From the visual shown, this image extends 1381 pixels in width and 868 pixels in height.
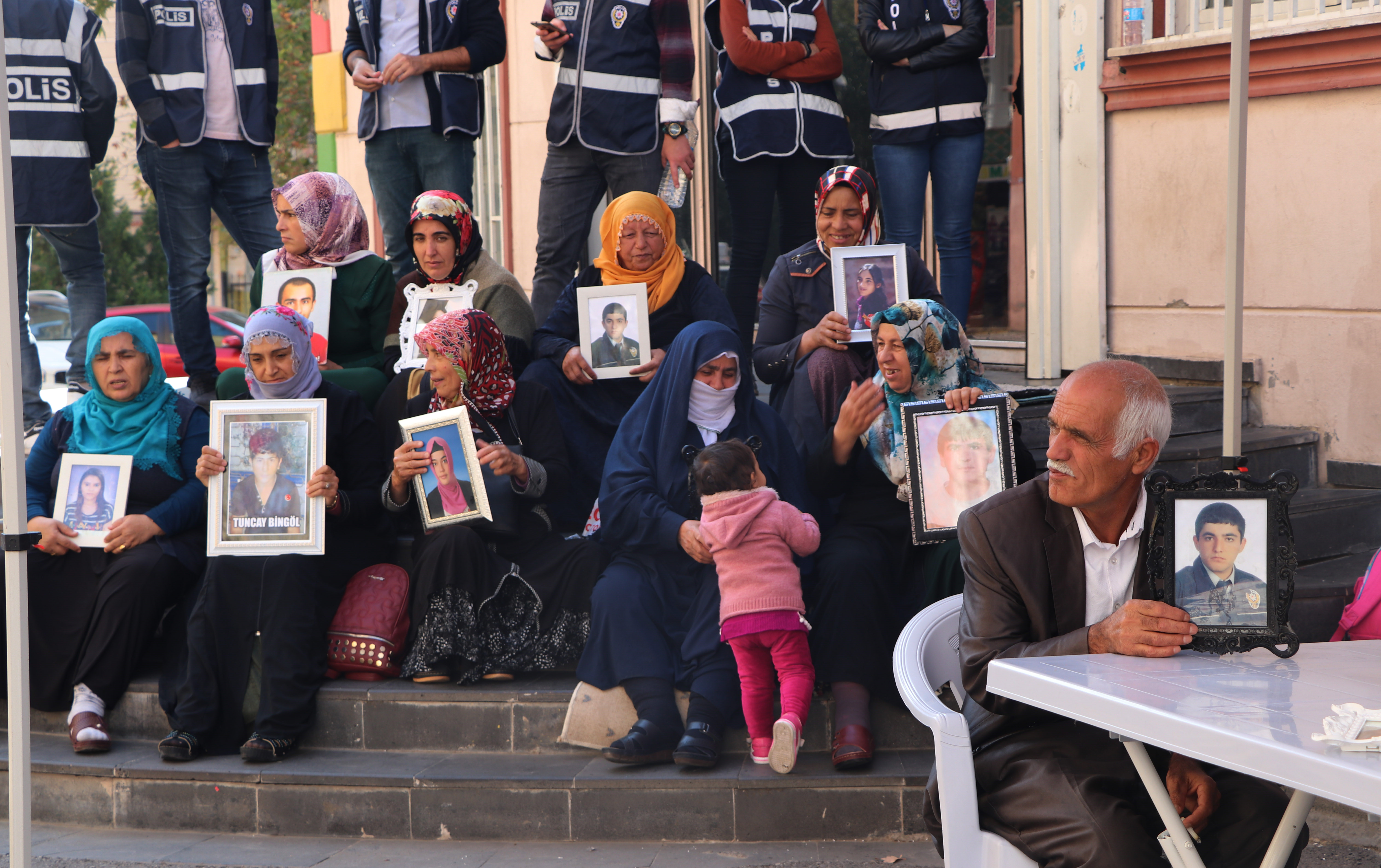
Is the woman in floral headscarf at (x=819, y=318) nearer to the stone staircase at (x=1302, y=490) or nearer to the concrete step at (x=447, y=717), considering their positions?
the stone staircase at (x=1302, y=490)

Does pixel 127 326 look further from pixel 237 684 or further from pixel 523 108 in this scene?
pixel 523 108

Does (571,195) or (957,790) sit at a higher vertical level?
(571,195)

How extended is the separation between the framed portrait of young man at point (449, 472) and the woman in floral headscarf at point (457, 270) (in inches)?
42.0

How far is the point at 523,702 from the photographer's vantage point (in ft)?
15.0

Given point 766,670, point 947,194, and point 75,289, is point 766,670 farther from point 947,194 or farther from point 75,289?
point 75,289

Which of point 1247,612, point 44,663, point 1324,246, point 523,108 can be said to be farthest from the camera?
point 523,108

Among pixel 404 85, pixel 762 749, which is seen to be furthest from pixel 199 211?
pixel 762 749

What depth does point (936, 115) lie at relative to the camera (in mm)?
6070

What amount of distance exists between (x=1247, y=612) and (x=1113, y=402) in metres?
0.54

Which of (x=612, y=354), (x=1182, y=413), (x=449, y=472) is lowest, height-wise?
(x=449, y=472)

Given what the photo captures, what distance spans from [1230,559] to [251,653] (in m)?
3.57

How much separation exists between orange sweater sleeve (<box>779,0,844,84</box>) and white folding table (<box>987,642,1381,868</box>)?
4.13 metres

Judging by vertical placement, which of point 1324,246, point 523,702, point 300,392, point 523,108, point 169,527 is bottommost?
point 523,702

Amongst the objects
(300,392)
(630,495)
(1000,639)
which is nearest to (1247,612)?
(1000,639)
